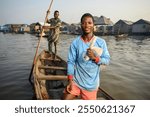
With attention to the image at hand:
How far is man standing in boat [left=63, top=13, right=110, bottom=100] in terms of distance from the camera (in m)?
2.52

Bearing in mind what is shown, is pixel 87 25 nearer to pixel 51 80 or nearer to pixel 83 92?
pixel 83 92

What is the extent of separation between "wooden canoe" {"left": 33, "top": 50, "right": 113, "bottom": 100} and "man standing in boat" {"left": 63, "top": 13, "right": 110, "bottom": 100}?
1.13m

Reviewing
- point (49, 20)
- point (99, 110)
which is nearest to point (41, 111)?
Result: point (99, 110)

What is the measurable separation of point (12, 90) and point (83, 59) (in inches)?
182

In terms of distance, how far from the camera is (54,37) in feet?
24.9

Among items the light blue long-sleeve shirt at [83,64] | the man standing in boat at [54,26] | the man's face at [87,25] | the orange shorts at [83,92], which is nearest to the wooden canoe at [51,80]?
the man standing in boat at [54,26]

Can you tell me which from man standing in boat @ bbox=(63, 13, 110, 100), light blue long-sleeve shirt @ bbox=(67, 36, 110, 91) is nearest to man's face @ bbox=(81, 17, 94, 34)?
man standing in boat @ bbox=(63, 13, 110, 100)

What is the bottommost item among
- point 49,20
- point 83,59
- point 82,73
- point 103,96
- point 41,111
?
point 103,96

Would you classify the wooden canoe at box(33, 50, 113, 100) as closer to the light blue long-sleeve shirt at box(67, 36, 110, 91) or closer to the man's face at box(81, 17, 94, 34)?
the light blue long-sleeve shirt at box(67, 36, 110, 91)

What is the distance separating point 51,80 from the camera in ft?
21.7

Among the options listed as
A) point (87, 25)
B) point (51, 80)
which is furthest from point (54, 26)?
point (87, 25)

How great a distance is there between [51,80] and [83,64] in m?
A: 4.17

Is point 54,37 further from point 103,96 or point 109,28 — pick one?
point 109,28

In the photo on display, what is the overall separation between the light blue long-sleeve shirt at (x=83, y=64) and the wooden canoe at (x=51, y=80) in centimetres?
120
